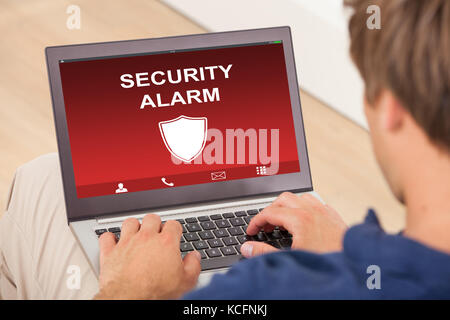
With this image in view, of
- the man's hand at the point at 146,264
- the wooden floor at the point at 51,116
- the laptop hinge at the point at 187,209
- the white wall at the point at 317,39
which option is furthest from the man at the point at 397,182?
the white wall at the point at 317,39

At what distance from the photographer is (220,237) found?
1.18m

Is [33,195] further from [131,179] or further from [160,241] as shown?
[160,241]

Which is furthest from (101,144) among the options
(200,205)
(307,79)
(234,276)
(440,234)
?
(307,79)

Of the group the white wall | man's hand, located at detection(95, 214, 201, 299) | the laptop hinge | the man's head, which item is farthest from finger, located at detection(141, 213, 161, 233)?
the white wall

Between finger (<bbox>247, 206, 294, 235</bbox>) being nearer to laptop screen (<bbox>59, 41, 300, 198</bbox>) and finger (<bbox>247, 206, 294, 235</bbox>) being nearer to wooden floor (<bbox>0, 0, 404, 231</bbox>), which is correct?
laptop screen (<bbox>59, 41, 300, 198</bbox>)

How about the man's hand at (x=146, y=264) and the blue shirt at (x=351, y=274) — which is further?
the man's hand at (x=146, y=264)

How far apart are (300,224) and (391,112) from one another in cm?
37

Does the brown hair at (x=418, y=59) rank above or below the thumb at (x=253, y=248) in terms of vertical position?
above

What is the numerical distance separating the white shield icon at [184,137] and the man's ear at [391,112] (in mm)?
522

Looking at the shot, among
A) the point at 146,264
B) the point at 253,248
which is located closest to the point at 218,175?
the point at 253,248

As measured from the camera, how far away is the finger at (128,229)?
3.49 feet

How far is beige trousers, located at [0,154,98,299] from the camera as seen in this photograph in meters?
1.18

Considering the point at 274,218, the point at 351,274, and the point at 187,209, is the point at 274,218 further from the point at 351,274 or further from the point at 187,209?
the point at 351,274

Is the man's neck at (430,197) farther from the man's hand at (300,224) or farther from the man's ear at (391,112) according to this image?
the man's hand at (300,224)
